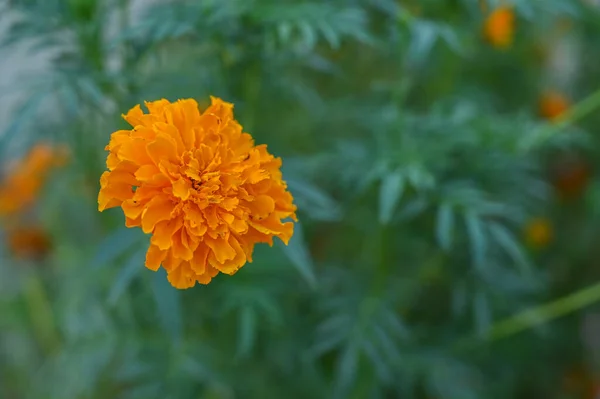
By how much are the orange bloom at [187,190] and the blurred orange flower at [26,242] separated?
34.6 inches

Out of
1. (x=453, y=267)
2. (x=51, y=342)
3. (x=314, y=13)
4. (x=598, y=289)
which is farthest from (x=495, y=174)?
(x=51, y=342)

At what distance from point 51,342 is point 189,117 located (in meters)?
0.97

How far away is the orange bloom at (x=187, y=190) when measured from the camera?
0.55 m

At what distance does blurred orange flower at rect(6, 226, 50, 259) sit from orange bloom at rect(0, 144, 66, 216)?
53 millimetres

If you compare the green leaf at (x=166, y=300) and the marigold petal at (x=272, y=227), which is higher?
the marigold petal at (x=272, y=227)

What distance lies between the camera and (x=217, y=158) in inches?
22.8

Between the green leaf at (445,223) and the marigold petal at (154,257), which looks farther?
the green leaf at (445,223)

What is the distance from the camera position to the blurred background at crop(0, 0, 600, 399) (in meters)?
0.88

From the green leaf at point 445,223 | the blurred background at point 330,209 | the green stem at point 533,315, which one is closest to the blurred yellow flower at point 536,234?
the blurred background at point 330,209

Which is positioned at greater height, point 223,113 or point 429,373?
point 223,113

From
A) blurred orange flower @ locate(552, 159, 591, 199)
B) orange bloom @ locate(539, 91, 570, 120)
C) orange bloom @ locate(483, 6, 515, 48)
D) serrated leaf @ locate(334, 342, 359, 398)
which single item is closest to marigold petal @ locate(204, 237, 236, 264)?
serrated leaf @ locate(334, 342, 359, 398)

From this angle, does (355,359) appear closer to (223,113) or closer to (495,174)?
(495,174)

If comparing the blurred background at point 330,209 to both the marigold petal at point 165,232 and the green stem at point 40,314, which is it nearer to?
the green stem at point 40,314

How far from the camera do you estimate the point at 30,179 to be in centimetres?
128
